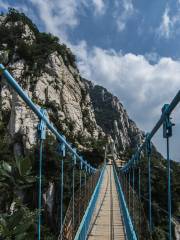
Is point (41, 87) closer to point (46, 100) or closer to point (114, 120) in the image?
point (46, 100)

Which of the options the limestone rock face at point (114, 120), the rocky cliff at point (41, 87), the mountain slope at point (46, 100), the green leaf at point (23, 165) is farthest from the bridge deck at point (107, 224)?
the limestone rock face at point (114, 120)

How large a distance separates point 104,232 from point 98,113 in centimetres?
9779

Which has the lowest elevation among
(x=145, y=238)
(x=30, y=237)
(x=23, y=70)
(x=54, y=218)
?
(x=54, y=218)

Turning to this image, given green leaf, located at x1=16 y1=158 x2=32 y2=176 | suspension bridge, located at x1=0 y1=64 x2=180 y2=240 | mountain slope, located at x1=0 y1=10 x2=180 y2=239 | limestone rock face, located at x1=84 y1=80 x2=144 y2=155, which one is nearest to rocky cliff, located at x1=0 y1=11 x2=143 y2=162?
mountain slope, located at x1=0 y1=10 x2=180 y2=239

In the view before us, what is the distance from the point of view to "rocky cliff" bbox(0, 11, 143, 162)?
32.4 metres

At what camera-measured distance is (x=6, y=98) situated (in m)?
36.5

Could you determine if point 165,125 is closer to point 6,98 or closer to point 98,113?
point 6,98

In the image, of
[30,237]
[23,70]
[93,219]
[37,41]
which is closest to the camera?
[30,237]

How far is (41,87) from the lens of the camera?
40281 mm

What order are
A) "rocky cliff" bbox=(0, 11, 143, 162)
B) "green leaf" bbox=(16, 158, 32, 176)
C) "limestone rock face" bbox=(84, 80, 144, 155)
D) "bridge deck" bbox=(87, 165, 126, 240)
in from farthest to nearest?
"limestone rock face" bbox=(84, 80, 144, 155) → "rocky cliff" bbox=(0, 11, 143, 162) → "bridge deck" bbox=(87, 165, 126, 240) → "green leaf" bbox=(16, 158, 32, 176)

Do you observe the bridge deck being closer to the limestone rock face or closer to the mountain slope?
the mountain slope

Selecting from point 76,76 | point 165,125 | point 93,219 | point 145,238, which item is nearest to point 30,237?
point 165,125

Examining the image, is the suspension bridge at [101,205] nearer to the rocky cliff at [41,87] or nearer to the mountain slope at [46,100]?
the mountain slope at [46,100]

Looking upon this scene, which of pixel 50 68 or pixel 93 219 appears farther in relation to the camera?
pixel 50 68
